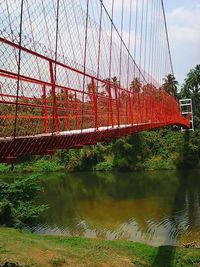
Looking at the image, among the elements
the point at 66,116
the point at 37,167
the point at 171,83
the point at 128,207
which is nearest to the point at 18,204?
the point at 128,207

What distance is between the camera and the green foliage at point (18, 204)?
35.3 feet

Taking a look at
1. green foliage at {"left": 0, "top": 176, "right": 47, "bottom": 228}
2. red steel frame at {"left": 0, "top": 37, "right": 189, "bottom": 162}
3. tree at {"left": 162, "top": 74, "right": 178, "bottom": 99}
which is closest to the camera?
red steel frame at {"left": 0, "top": 37, "right": 189, "bottom": 162}

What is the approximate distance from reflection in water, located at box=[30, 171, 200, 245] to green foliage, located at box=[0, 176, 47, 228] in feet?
1.52

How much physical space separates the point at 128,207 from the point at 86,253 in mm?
5493

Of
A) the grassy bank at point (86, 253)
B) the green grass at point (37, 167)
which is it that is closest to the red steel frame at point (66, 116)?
the grassy bank at point (86, 253)

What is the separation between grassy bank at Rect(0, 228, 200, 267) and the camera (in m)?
7.52

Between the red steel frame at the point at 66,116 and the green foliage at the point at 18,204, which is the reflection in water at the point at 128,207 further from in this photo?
the red steel frame at the point at 66,116

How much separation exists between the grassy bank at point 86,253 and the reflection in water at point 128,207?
1.03 metres

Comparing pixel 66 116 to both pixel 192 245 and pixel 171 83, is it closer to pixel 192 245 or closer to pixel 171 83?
pixel 192 245

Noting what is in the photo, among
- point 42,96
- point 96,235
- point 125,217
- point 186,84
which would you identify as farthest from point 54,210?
point 186,84

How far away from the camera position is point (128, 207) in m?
13.6

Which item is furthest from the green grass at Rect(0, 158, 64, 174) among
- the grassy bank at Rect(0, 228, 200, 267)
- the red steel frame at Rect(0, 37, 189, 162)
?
the grassy bank at Rect(0, 228, 200, 267)

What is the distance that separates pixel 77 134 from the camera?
4.87 metres

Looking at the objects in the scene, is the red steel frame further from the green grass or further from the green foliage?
the green grass
